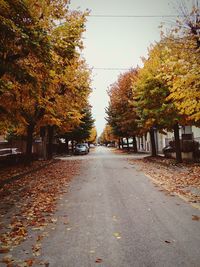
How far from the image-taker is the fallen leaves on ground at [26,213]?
16.4ft

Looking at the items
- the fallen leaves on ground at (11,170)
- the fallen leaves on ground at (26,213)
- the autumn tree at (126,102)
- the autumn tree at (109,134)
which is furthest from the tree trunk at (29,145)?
the autumn tree at (109,134)

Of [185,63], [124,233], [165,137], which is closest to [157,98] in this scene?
[185,63]

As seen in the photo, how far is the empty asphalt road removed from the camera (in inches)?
167

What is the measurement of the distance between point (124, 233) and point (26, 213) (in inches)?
121

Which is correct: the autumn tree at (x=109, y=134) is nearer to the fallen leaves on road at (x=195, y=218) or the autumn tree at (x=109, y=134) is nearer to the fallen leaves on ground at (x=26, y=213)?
the fallen leaves on ground at (x=26, y=213)

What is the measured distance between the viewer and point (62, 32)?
34.5 ft

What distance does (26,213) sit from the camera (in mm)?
7324

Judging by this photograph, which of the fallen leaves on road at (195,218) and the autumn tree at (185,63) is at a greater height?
the autumn tree at (185,63)

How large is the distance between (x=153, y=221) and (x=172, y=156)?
1816 cm

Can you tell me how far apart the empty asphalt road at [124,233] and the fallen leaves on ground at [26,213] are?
0.29m

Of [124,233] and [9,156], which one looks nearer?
[124,233]

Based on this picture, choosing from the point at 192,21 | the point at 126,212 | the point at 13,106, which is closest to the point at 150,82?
the point at 192,21

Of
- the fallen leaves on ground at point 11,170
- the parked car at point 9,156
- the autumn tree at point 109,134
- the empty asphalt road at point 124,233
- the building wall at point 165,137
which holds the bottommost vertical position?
the empty asphalt road at point 124,233

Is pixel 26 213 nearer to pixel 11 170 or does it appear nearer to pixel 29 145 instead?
pixel 11 170
